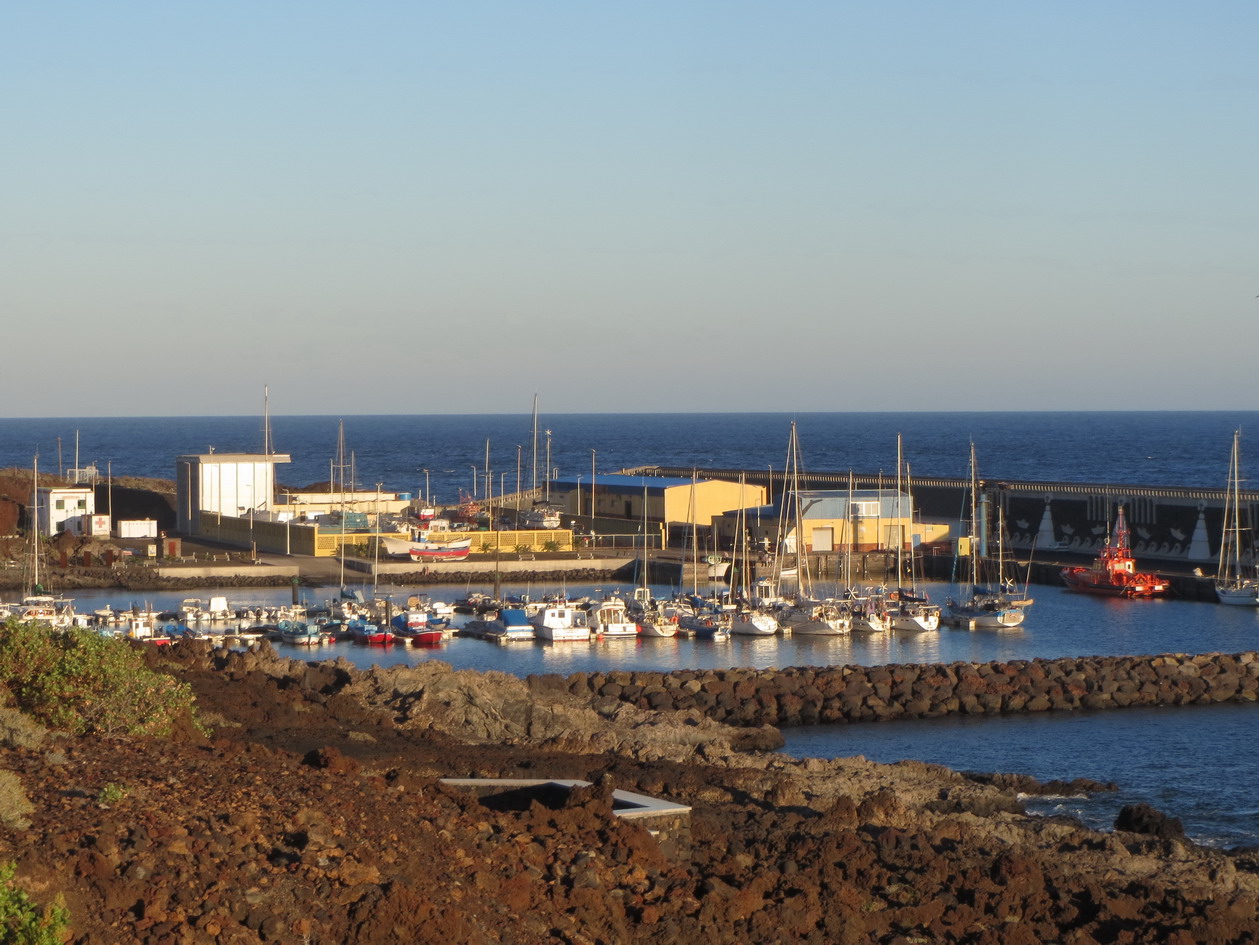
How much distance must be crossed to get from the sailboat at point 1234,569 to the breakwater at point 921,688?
43.7 feet

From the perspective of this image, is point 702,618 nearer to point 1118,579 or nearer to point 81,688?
point 1118,579

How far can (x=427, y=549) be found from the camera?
5144cm

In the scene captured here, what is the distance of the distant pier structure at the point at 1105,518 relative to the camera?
52812mm

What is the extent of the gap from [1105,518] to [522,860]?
1845 inches

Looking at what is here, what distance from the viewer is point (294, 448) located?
178875mm

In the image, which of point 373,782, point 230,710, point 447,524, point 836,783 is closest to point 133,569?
point 447,524

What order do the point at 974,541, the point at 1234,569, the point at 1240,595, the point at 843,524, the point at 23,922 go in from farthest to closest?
the point at 843,524 → the point at 974,541 → the point at 1234,569 → the point at 1240,595 → the point at 23,922

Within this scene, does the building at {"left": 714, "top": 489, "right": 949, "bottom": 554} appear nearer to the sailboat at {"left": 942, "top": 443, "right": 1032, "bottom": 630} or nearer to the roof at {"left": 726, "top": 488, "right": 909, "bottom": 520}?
the roof at {"left": 726, "top": 488, "right": 909, "bottom": 520}

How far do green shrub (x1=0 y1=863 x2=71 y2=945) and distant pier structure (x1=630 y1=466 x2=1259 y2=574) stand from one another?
44.6 m

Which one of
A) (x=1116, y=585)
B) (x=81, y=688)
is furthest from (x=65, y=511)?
(x=81, y=688)

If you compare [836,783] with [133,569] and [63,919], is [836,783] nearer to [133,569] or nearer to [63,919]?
[63,919]

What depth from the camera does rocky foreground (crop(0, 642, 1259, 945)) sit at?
10.1 metres

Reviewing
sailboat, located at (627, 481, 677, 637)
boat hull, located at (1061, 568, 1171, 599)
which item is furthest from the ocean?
sailboat, located at (627, 481, 677, 637)

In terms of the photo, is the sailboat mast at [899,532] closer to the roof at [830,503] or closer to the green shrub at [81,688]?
the roof at [830,503]
